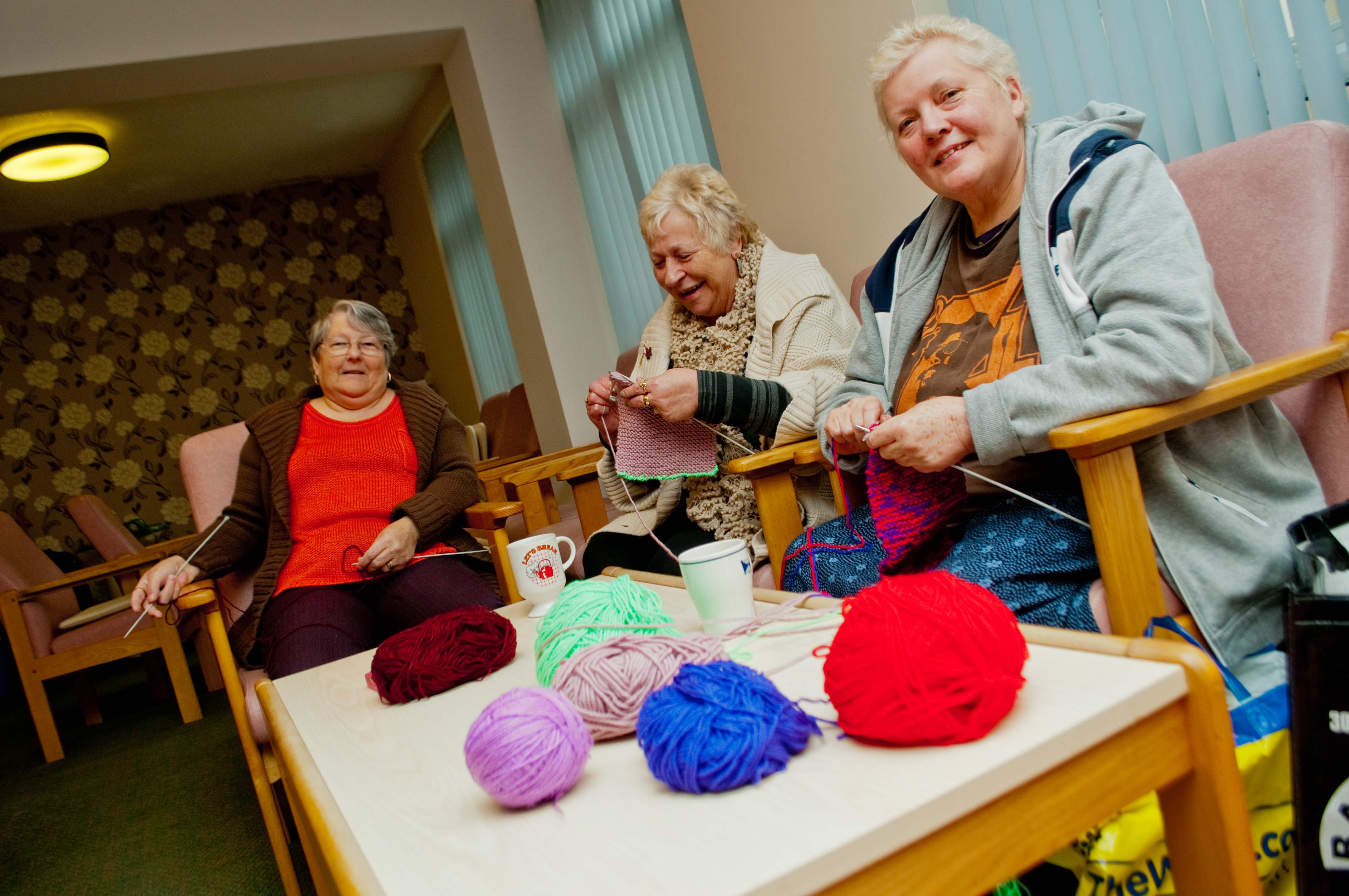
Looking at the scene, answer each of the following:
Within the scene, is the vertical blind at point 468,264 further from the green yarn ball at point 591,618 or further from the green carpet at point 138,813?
the green yarn ball at point 591,618

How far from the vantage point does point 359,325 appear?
212cm

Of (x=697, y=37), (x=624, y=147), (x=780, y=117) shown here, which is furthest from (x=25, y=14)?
(x=780, y=117)

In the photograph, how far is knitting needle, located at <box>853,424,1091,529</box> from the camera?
1102 millimetres

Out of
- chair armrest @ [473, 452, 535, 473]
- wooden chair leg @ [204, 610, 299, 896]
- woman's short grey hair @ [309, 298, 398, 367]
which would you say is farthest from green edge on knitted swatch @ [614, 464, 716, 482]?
chair armrest @ [473, 452, 535, 473]

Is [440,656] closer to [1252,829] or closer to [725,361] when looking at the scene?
[1252,829]

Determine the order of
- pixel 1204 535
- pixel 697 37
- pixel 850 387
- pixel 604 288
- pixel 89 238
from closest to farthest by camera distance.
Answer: pixel 1204 535 < pixel 850 387 < pixel 697 37 < pixel 604 288 < pixel 89 238

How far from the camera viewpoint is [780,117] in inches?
97.0

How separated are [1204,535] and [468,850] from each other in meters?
0.90

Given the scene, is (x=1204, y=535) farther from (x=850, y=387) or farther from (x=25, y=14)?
(x=25, y=14)

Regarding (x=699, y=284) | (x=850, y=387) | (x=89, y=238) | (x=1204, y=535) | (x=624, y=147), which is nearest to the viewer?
(x=1204, y=535)

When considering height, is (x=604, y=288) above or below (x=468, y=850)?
above

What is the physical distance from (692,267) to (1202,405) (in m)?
1.13

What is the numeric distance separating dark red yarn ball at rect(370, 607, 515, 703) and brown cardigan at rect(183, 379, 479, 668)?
0.87 metres

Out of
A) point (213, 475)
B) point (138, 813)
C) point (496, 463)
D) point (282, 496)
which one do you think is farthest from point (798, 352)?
point (138, 813)
